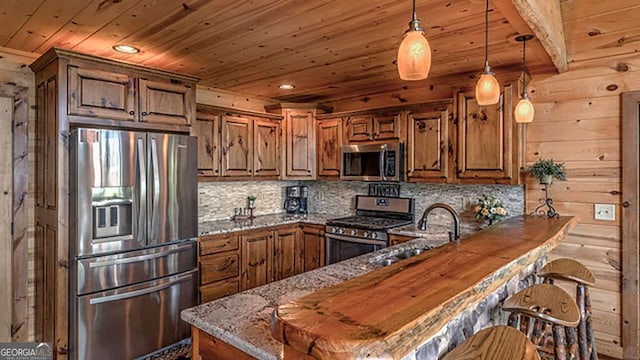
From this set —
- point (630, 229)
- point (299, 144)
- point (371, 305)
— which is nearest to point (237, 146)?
point (299, 144)

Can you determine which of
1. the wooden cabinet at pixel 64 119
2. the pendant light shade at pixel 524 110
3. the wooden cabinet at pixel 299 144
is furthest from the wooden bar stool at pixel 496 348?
the wooden cabinet at pixel 299 144

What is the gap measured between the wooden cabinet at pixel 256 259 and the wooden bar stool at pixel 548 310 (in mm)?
2714

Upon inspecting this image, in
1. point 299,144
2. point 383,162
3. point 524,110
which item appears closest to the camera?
point 524,110

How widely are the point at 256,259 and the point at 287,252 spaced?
44cm

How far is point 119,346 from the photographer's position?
2.76m

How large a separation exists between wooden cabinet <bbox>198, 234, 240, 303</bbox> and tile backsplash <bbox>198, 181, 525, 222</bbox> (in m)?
A: 0.61

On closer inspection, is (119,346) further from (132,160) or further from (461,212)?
(461,212)

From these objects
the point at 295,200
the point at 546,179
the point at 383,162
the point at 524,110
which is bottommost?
the point at 295,200

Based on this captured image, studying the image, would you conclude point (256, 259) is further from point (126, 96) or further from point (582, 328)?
point (582, 328)

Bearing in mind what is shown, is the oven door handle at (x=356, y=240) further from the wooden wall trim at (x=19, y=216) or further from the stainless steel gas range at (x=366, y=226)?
the wooden wall trim at (x=19, y=216)

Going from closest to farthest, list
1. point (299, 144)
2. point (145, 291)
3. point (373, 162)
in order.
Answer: point (145, 291) < point (373, 162) < point (299, 144)

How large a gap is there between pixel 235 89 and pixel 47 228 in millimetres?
2337

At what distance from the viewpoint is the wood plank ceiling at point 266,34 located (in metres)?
2.15

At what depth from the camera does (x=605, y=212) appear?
9.73 feet
